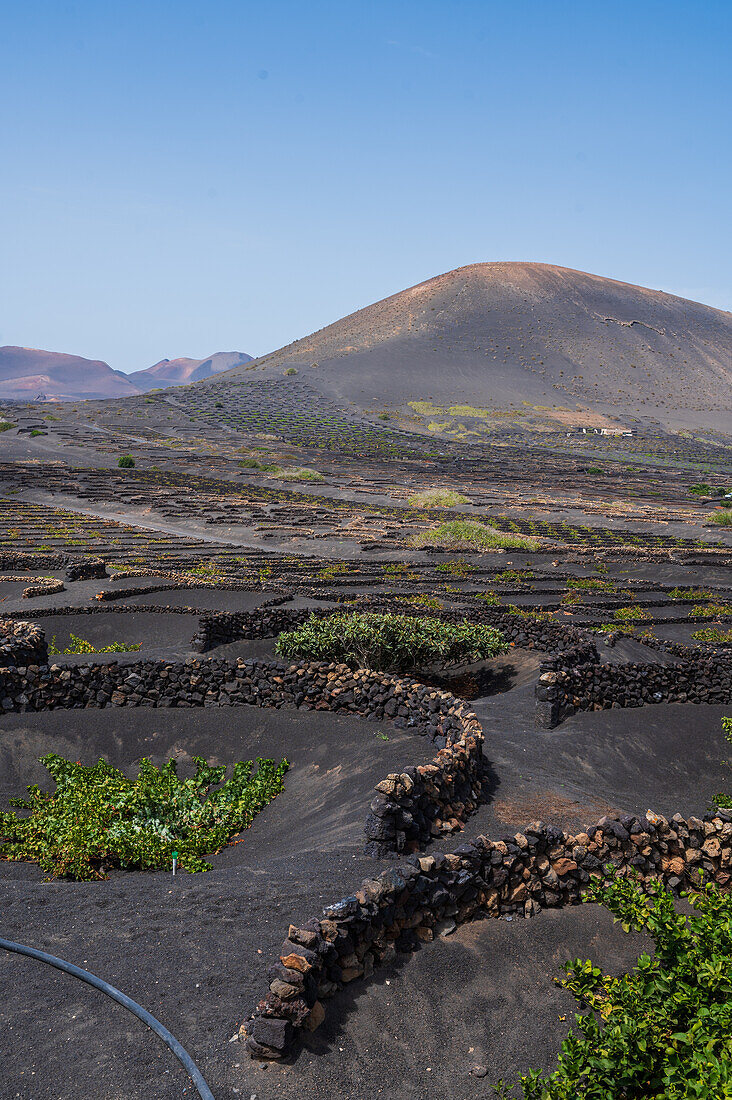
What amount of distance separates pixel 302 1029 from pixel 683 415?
159773mm

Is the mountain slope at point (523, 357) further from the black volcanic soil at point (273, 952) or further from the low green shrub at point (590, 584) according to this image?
the black volcanic soil at point (273, 952)

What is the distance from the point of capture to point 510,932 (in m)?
8.74

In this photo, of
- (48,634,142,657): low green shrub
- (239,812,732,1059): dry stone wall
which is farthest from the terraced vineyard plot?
(239,812,732,1059): dry stone wall

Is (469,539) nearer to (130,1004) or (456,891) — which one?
(456,891)

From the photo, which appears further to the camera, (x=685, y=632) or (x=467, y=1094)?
(x=685, y=632)

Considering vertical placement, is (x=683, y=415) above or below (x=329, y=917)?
above

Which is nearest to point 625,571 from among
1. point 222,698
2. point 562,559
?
point 562,559

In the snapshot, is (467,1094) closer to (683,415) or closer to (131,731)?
(131,731)

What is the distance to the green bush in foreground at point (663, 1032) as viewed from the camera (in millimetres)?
5121

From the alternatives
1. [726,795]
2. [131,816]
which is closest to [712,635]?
[726,795]

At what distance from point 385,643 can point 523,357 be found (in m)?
159

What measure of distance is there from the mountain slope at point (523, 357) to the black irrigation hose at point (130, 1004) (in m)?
140

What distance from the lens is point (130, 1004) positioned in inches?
266

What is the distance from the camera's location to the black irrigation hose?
603 cm
